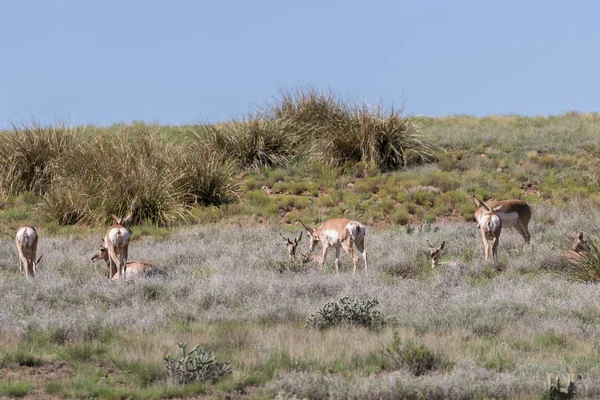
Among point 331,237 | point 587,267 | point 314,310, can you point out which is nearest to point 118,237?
point 331,237

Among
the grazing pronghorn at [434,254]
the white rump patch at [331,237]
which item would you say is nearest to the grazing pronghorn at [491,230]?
the grazing pronghorn at [434,254]

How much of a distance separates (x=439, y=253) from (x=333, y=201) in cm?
1009

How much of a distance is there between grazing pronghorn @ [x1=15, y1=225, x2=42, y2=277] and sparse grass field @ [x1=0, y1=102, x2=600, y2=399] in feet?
1.11

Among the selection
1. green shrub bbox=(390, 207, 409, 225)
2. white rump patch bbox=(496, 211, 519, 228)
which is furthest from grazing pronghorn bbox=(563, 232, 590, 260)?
green shrub bbox=(390, 207, 409, 225)

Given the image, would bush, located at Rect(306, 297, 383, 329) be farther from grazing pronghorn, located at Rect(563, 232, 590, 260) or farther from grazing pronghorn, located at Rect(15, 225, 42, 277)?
grazing pronghorn, located at Rect(15, 225, 42, 277)

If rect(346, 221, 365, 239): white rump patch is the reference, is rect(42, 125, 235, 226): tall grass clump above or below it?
above

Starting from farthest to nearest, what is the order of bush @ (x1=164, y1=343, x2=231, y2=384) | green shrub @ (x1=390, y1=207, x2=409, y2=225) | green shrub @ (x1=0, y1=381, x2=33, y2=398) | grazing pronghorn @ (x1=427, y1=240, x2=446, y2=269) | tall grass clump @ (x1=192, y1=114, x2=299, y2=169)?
tall grass clump @ (x1=192, y1=114, x2=299, y2=169) < green shrub @ (x1=390, y1=207, x2=409, y2=225) < grazing pronghorn @ (x1=427, y1=240, x2=446, y2=269) < bush @ (x1=164, y1=343, x2=231, y2=384) < green shrub @ (x1=0, y1=381, x2=33, y2=398)

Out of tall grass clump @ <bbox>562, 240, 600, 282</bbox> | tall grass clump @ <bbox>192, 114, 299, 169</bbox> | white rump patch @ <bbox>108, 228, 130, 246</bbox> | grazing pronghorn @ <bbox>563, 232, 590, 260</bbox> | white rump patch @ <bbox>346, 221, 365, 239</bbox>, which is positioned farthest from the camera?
tall grass clump @ <bbox>192, 114, 299, 169</bbox>

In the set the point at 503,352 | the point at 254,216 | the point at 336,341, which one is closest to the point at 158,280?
the point at 336,341

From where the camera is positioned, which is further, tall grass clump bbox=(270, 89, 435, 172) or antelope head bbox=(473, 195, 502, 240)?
tall grass clump bbox=(270, 89, 435, 172)

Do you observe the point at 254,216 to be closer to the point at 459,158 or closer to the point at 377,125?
the point at 377,125

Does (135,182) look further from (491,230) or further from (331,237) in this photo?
(491,230)

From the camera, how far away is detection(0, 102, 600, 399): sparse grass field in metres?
9.05

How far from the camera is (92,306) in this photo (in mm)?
12664
